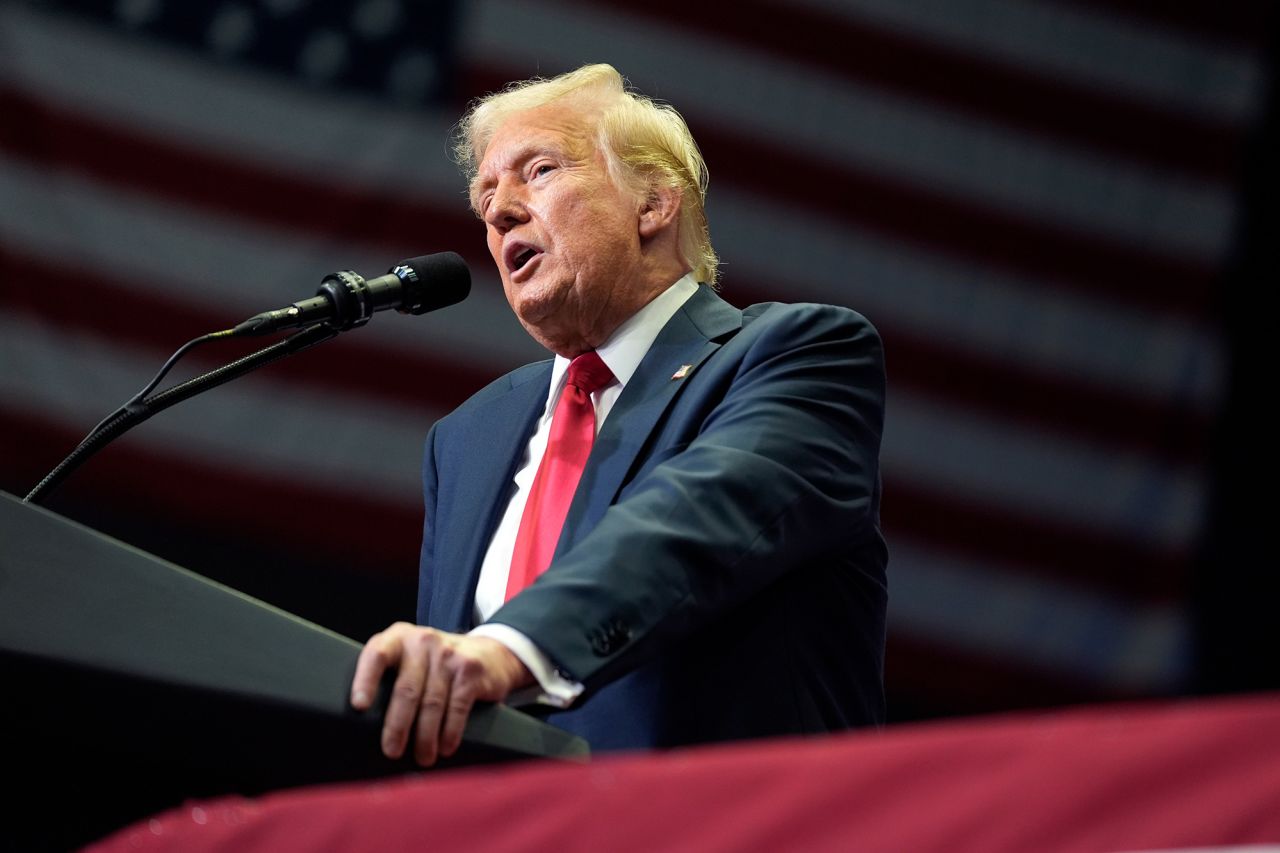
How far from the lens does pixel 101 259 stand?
297cm

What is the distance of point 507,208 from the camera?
1.91 meters

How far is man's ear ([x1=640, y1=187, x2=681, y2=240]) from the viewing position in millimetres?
1941

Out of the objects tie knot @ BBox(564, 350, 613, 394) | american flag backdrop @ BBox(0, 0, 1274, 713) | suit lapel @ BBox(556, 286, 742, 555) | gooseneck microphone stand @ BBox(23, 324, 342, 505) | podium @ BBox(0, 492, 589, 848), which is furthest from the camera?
american flag backdrop @ BBox(0, 0, 1274, 713)

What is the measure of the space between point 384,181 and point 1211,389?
5.91 ft

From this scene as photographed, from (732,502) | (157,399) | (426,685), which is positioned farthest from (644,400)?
(426,685)

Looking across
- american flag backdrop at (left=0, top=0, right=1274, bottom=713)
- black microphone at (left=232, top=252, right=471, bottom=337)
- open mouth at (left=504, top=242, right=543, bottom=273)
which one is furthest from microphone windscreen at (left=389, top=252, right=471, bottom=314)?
american flag backdrop at (left=0, top=0, right=1274, bottom=713)

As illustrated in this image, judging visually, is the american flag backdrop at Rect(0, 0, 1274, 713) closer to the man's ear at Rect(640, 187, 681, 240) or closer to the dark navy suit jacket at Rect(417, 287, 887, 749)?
the man's ear at Rect(640, 187, 681, 240)

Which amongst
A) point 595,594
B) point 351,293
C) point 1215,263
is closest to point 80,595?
point 595,594

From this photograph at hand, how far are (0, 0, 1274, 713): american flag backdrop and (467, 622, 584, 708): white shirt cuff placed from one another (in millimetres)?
1798

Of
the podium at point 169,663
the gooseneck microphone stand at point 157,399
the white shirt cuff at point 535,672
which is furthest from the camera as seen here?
the gooseneck microphone stand at point 157,399

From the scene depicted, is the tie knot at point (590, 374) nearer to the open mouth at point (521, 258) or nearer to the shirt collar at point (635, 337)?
the shirt collar at point (635, 337)

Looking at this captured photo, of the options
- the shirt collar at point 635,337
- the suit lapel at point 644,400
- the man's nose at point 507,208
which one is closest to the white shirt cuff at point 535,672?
the suit lapel at point 644,400

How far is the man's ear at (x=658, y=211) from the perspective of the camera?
194 cm

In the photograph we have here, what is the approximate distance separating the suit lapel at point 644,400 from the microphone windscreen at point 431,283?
223 millimetres
